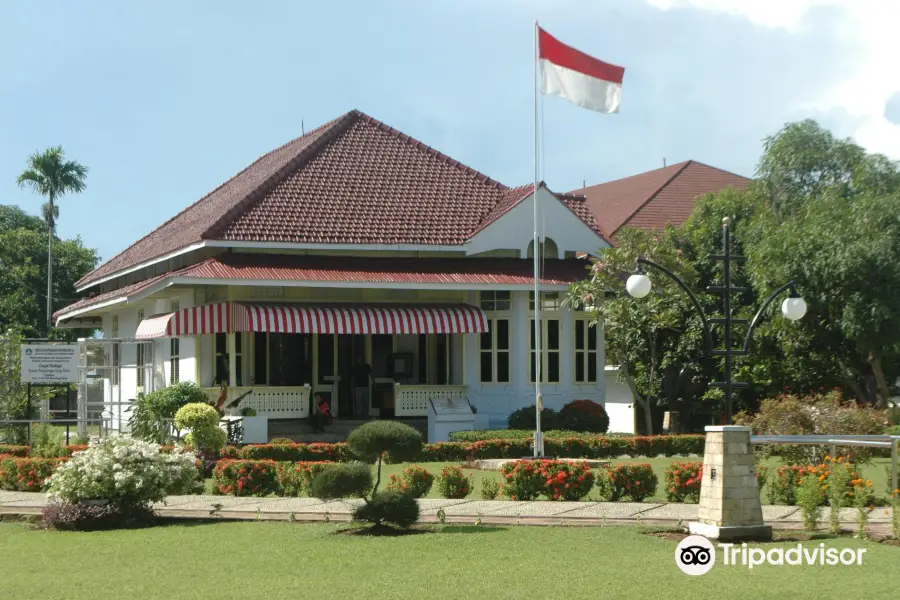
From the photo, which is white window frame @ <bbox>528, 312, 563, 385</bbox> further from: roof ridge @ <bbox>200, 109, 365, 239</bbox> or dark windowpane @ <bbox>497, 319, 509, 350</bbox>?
roof ridge @ <bbox>200, 109, 365, 239</bbox>

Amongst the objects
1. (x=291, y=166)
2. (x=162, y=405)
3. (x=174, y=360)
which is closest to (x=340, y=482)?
(x=162, y=405)

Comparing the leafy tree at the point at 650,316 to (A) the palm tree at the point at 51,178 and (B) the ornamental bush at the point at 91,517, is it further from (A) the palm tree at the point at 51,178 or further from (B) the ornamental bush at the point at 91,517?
(A) the palm tree at the point at 51,178

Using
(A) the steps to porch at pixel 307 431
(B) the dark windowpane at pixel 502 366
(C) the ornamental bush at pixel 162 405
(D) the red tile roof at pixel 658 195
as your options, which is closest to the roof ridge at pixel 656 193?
(D) the red tile roof at pixel 658 195

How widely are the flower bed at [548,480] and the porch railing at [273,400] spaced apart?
1086 centimetres

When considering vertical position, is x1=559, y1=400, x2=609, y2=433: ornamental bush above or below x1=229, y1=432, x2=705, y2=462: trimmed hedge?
above

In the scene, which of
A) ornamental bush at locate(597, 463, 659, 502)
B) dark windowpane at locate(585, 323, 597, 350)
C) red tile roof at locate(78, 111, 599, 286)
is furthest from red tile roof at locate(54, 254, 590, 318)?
ornamental bush at locate(597, 463, 659, 502)

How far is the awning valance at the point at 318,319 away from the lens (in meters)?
26.0

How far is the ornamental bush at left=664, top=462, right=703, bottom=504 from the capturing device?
52.9 ft

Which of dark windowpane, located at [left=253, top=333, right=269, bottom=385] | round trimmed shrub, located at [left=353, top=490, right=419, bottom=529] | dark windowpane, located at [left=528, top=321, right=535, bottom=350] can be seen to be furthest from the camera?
dark windowpane, located at [left=528, top=321, right=535, bottom=350]

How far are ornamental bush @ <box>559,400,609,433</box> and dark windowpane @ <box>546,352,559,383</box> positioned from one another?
3.42ft

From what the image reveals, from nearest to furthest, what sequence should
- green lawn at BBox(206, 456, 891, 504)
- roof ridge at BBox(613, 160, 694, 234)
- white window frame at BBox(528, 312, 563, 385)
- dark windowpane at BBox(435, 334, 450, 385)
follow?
green lawn at BBox(206, 456, 891, 504)
white window frame at BBox(528, 312, 563, 385)
dark windowpane at BBox(435, 334, 450, 385)
roof ridge at BBox(613, 160, 694, 234)

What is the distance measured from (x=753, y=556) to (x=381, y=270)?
56.7ft

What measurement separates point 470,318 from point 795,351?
26.5 feet

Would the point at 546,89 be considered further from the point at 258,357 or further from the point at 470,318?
the point at 258,357
